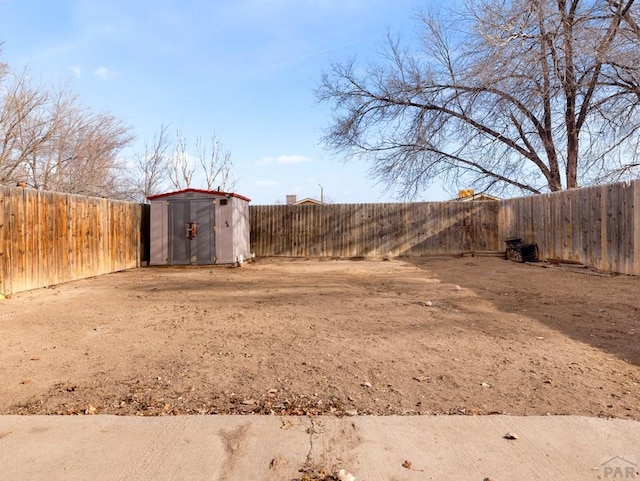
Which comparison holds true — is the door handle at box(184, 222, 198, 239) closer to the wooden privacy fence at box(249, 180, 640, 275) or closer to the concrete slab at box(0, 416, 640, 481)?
the wooden privacy fence at box(249, 180, 640, 275)

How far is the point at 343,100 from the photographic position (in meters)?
18.8

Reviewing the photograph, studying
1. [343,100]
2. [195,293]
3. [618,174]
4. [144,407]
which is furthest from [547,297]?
[343,100]

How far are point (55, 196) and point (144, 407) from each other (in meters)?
7.56

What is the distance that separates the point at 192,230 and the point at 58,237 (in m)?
3.97

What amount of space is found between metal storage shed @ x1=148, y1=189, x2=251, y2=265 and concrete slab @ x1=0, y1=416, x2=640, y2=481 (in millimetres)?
9960

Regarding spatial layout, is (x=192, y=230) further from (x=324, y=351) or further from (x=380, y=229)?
(x=324, y=351)

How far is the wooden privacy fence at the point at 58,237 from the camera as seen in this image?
7.50 meters

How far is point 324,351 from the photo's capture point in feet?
13.1

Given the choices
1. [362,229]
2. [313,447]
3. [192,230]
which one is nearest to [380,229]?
[362,229]

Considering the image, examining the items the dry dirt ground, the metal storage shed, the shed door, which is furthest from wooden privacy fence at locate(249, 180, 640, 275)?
the dry dirt ground

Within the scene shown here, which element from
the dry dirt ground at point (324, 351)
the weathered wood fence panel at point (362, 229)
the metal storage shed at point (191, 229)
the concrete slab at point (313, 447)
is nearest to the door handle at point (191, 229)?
the metal storage shed at point (191, 229)

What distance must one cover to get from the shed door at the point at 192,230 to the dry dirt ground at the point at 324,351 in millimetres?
4736

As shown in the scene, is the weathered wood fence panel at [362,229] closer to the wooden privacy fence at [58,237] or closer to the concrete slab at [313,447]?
the wooden privacy fence at [58,237]

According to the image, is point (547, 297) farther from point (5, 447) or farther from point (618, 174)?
point (618, 174)
